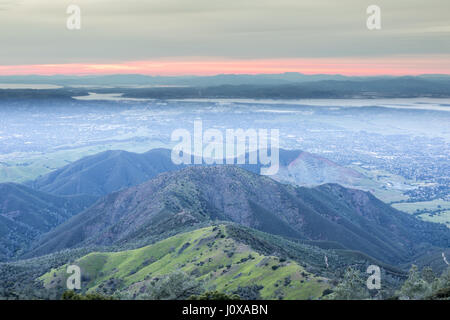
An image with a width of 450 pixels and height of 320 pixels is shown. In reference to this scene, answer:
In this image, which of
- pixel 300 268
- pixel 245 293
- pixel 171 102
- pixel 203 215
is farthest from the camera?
pixel 203 215
